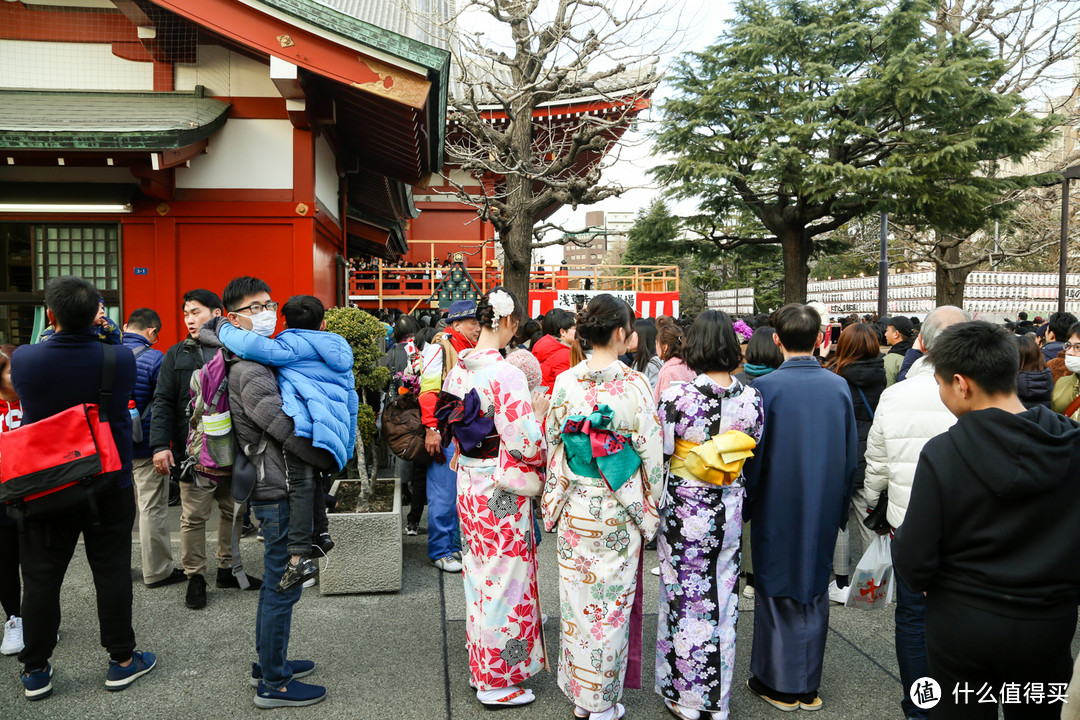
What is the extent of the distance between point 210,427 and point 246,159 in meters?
3.95

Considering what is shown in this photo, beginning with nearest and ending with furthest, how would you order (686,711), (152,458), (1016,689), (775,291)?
1. (1016,689)
2. (686,711)
3. (152,458)
4. (775,291)

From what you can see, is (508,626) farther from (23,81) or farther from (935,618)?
(23,81)

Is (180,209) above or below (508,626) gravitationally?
above

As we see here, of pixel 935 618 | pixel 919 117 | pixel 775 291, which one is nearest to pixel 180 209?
pixel 935 618

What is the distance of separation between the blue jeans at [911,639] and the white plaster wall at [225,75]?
6613 millimetres

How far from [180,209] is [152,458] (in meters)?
2.89

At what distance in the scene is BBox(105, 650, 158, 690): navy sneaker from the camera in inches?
128

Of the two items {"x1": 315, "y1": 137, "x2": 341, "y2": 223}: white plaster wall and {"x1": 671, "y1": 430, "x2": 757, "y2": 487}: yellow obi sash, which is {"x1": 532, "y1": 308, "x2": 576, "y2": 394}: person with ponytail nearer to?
{"x1": 671, "y1": 430, "x2": 757, "y2": 487}: yellow obi sash

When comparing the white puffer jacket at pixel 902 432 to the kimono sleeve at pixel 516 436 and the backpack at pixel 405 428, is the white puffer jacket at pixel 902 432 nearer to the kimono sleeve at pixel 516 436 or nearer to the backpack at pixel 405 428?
the kimono sleeve at pixel 516 436

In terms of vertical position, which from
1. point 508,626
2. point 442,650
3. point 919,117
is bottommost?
point 442,650

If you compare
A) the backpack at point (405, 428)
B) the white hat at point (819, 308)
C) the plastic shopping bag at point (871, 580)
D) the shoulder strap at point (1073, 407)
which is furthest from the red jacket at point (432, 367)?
the shoulder strap at point (1073, 407)

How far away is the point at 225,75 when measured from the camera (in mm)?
6406

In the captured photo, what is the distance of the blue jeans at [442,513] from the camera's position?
16.4ft

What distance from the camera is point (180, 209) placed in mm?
6266
